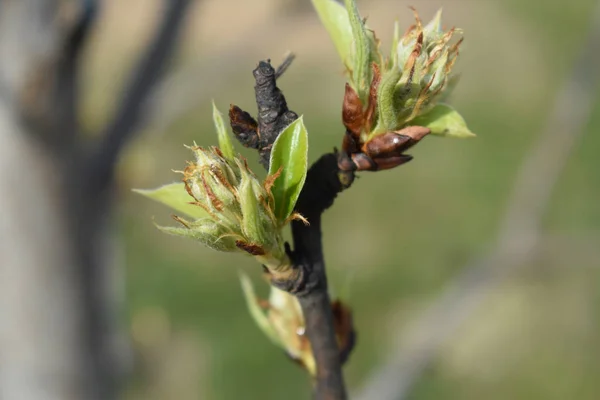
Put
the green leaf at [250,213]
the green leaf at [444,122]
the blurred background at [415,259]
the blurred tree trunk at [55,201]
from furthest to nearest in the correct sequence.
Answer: the blurred background at [415,259] → the blurred tree trunk at [55,201] → the green leaf at [444,122] → the green leaf at [250,213]

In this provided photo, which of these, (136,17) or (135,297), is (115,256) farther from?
(136,17)

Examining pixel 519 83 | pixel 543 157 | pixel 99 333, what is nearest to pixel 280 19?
pixel 543 157

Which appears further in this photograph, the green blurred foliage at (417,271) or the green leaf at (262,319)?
the green blurred foliage at (417,271)

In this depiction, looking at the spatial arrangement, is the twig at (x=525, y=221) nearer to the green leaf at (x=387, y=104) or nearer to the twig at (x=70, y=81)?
the twig at (x=70, y=81)

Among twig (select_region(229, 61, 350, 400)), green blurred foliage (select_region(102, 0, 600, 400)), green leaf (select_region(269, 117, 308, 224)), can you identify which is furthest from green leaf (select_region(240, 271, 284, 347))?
green blurred foliage (select_region(102, 0, 600, 400))

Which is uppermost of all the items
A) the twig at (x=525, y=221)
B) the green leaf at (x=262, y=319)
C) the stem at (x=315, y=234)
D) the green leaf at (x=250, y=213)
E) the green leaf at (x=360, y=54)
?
the green leaf at (x=360, y=54)

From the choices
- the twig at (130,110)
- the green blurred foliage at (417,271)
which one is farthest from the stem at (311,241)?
the green blurred foliage at (417,271)

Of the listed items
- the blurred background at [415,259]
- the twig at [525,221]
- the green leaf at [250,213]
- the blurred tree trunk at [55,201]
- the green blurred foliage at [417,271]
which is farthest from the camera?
the green blurred foliage at [417,271]
